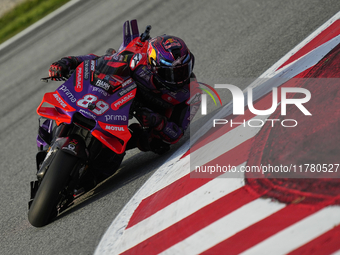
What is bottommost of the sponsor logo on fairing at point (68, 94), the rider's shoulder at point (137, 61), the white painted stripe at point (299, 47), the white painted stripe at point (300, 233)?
the white painted stripe at point (299, 47)

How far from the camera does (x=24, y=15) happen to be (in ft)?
32.9

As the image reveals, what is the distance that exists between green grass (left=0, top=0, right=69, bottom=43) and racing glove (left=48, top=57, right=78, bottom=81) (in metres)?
5.92

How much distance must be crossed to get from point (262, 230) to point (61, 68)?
293 centimetres

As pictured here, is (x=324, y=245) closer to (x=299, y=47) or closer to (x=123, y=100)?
(x=123, y=100)

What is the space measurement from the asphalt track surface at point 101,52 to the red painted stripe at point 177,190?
0.29 metres

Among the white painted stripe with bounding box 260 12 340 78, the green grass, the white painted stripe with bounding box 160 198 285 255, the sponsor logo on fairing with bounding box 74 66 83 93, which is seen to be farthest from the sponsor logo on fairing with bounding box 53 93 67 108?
the green grass

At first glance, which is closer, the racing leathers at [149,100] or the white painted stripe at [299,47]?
the racing leathers at [149,100]

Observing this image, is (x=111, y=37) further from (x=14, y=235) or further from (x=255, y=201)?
(x=255, y=201)

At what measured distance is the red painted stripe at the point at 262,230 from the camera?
8.36 feet

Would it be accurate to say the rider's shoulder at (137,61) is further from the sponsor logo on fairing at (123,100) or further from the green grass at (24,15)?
the green grass at (24,15)

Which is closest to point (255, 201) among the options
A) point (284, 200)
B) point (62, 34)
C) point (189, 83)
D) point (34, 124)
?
point (284, 200)

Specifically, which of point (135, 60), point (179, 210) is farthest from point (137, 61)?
point (179, 210)

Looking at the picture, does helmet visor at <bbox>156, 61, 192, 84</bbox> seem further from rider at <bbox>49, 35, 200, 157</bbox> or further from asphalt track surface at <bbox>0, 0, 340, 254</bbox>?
asphalt track surface at <bbox>0, 0, 340, 254</bbox>

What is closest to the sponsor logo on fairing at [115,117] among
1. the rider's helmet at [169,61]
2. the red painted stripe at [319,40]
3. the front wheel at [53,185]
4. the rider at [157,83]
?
the rider at [157,83]
